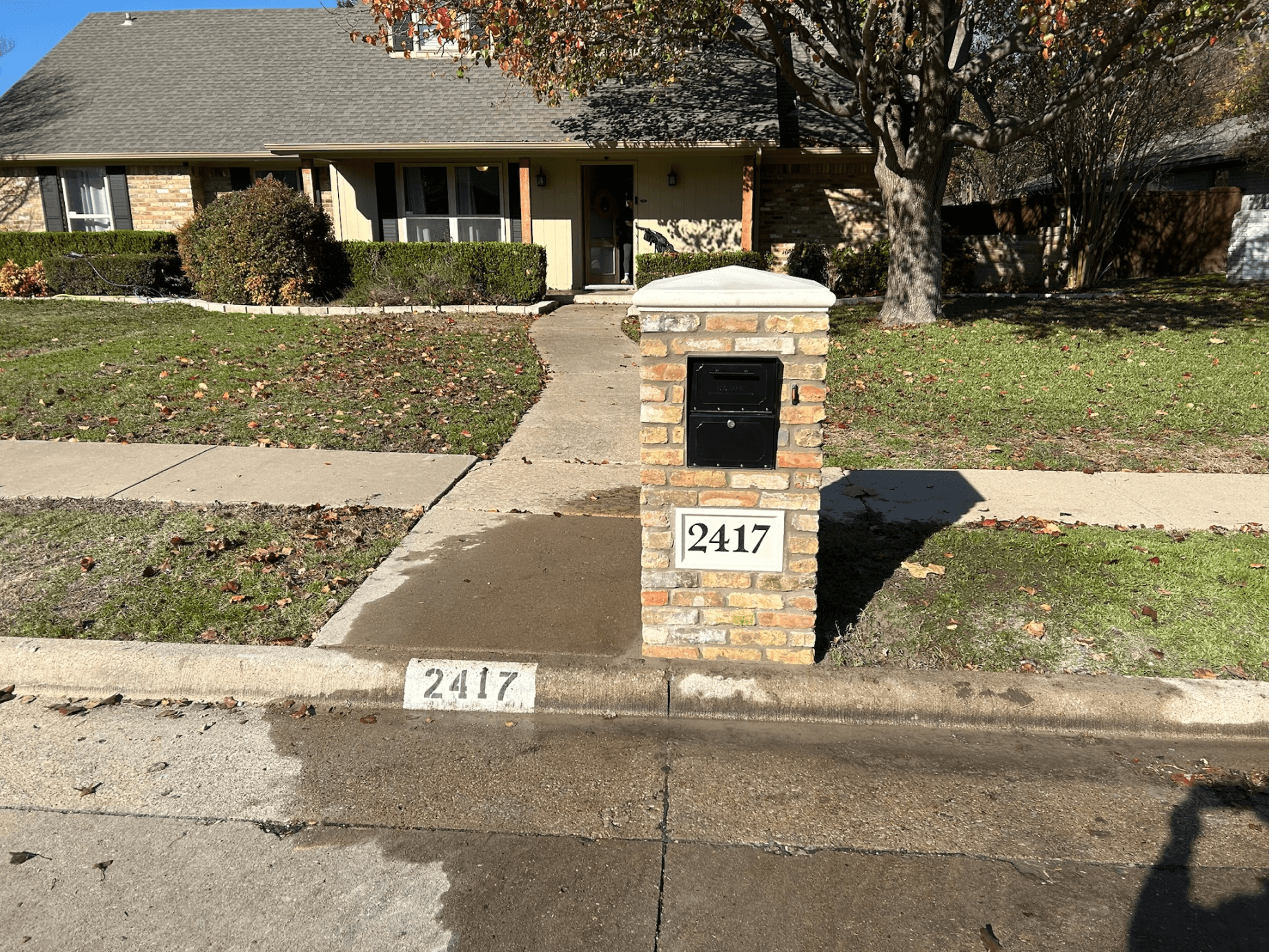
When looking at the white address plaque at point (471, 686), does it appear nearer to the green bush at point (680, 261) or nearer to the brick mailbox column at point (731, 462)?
the brick mailbox column at point (731, 462)

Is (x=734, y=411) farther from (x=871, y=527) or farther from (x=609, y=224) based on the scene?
(x=609, y=224)

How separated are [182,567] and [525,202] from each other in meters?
13.3

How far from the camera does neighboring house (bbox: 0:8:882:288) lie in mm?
17438

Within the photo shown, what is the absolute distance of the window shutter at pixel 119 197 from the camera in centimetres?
2045

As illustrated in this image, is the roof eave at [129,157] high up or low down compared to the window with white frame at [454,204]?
up

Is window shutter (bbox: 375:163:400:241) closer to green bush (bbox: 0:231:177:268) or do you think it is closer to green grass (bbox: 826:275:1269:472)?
green bush (bbox: 0:231:177:268)

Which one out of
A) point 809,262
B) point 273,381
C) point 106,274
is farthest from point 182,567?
point 106,274

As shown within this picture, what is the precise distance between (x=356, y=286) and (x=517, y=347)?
219 inches

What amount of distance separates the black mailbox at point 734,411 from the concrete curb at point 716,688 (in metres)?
Result: 0.90

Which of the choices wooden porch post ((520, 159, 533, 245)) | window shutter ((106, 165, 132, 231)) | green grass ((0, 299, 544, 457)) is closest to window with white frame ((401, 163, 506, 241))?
wooden porch post ((520, 159, 533, 245))

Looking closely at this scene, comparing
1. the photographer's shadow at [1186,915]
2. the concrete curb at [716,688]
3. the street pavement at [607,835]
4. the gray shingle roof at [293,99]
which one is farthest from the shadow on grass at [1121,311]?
the photographer's shadow at [1186,915]

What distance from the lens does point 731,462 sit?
13.2ft

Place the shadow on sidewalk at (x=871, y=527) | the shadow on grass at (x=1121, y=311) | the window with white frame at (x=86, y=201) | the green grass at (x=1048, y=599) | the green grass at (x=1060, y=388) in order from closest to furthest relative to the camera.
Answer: the green grass at (x=1048, y=599), the shadow on sidewalk at (x=871, y=527), the green grass at (x=1060, y=388), the shadow on grass at (x=1121, y=311), the window with white frame at (x=86, y=201)

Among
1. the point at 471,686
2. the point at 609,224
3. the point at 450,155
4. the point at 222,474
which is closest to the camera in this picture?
the point at 471,686
